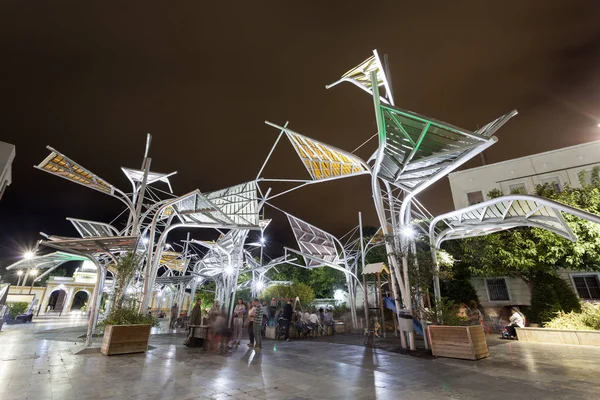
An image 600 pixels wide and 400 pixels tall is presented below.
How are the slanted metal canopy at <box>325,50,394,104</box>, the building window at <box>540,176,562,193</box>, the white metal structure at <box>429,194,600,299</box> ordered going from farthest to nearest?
1. the building window at <box>540,176,562,193</box>
2. the white metal structure at <box>429,194,600,299</box>
3. the slanted metal canopy at <box>325,50,394,104</box>

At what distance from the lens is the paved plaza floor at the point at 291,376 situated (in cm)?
476

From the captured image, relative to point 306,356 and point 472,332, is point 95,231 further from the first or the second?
point 472,332

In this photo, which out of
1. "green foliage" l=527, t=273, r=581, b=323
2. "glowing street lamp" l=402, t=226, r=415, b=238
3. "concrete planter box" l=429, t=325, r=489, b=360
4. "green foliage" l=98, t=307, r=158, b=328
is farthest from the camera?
"green foliage" l=527, t=273, r=581, b=323

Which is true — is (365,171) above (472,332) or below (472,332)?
above

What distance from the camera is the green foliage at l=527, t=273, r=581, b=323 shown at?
47.6ft

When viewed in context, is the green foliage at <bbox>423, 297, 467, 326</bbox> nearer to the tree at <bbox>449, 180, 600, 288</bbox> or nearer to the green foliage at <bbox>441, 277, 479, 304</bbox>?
the tree at <bbox>449, 180, 600, 288</bbox>

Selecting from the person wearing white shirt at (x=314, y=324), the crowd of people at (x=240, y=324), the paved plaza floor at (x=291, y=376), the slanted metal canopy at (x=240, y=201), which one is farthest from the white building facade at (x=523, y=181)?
the slanted metal canopy at (x=240, y=201)

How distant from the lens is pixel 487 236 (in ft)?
52.5

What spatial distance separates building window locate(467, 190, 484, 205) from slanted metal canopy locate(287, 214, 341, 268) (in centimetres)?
1162

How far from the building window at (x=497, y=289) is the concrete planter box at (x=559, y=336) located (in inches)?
275

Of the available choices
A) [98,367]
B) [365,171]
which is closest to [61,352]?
[98,367]

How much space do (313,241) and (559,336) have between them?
16214mm

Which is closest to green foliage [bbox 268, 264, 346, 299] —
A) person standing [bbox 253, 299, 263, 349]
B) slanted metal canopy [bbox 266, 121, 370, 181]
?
slanted metal canopy [bbox 266, 121, 370, 181]

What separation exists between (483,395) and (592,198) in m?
14.6
